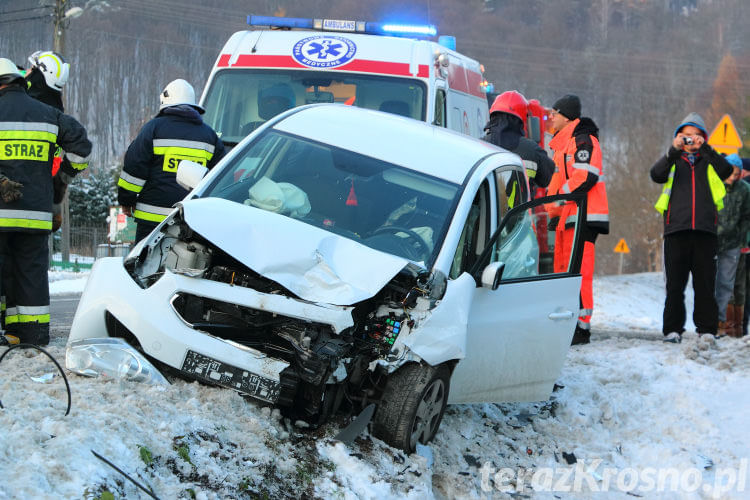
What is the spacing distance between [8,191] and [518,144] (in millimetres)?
4859

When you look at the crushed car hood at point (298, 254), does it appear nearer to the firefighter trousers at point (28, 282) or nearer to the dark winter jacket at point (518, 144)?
the firefighter trousers at point (28, 282)

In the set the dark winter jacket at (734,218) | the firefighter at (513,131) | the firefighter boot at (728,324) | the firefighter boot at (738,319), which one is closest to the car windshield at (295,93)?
the firefighter at (513,131)

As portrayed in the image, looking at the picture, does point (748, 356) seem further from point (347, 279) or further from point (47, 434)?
point (47, 434)

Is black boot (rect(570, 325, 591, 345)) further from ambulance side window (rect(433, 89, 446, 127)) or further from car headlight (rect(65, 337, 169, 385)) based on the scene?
car headlight (rect(65, 337, 169, 385))

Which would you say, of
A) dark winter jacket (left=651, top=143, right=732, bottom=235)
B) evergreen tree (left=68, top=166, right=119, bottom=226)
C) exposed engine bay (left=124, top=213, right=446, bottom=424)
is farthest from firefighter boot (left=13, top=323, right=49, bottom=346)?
evergreen tree (left=68, top=166, right=119, bottom=226)

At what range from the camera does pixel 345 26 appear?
10.3 metres

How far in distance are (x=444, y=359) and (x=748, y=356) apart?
15.0 ft

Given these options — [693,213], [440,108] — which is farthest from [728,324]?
[440,108]

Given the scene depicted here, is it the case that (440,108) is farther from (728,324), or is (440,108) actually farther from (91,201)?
(91,201)

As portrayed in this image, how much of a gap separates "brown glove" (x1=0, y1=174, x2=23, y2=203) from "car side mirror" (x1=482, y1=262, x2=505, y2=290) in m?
3.41

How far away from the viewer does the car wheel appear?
4621 mm

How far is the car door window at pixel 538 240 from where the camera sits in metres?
5.38

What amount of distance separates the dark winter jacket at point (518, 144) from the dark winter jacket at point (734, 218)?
94.6 inches

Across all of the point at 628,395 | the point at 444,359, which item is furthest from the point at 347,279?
the point at 628,395
